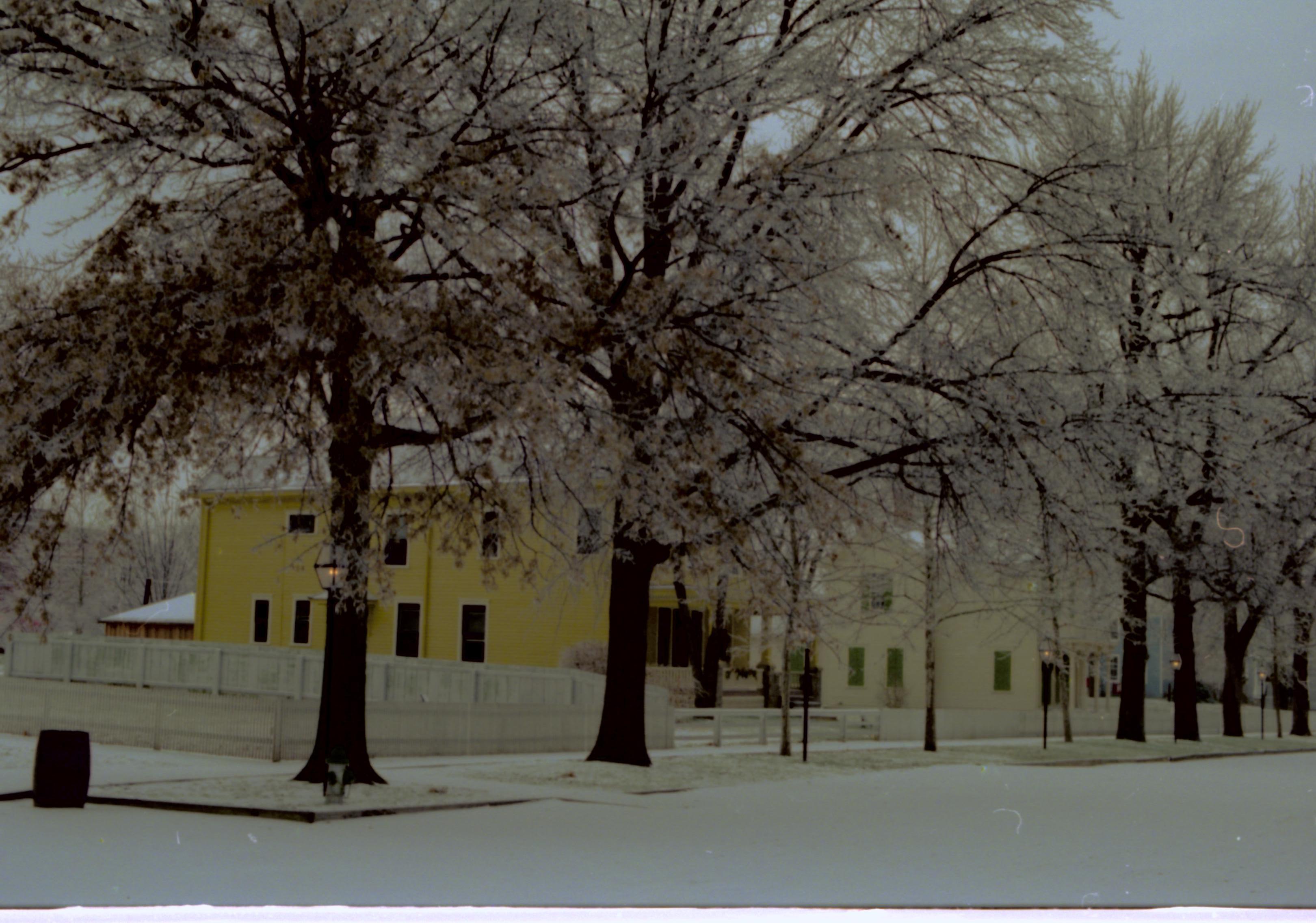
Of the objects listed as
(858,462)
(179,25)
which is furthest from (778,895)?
(858,462)

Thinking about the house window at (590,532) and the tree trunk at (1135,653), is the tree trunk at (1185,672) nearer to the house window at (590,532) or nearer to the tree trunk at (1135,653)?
the tree trunk at (1135,653)

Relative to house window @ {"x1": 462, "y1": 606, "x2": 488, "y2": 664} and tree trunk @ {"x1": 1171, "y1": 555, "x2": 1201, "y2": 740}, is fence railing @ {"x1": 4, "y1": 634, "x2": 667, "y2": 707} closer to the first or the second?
house window @ {"x1": 462, "y1": 606, "x2": 488, "y2": 664}

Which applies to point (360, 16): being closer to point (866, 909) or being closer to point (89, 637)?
point (866, 909)

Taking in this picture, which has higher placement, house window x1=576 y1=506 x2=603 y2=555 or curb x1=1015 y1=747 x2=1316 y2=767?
house window x1=576 y1=506 x2=603 y2=555

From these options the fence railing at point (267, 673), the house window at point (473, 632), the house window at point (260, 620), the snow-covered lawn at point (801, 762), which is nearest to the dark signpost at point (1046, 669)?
the snow-covered lawn at point (801, 762)

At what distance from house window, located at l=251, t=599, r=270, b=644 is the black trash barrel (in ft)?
109

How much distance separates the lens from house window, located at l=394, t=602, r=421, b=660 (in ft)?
151

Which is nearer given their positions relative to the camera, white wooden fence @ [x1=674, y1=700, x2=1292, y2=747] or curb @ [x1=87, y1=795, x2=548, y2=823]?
curb @ [x1=87, y1=795, x2=548, y2=823]

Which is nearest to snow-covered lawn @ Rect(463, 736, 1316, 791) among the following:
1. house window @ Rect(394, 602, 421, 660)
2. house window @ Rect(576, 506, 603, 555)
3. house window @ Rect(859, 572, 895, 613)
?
house window @ Rect(859, 572, 895, 613)

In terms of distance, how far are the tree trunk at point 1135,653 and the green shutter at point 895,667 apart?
9422 mm

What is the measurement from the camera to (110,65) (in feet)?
48.6

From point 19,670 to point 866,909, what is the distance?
26.3m

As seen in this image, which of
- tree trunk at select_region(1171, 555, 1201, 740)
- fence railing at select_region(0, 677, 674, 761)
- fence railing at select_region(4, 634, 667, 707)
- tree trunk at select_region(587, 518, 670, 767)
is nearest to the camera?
fence railing at select_region(0, 677, 674, 761)

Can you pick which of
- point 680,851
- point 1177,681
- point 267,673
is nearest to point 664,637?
point 1177,681
